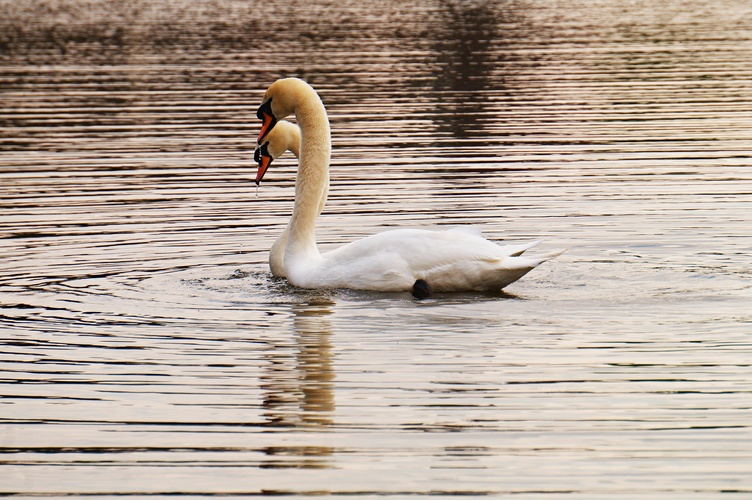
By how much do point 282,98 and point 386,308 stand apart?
2.68m

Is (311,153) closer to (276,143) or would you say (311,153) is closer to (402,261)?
(276,143)

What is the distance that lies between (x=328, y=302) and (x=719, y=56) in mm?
23550

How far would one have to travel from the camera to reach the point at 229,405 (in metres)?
8.48

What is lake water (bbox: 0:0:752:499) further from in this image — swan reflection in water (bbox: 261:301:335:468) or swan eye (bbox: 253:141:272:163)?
swan eye (bbox: 253:141:272:163)

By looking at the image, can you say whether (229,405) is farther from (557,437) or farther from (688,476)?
(688,476)

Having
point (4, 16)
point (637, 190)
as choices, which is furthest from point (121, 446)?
point (4, 16)

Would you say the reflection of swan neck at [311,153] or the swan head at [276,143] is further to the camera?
the swan head at [276,143]

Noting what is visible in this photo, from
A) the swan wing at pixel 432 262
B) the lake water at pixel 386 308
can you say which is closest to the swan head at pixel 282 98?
the lake water at pixel 386 308

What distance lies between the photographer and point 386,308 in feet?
36.1

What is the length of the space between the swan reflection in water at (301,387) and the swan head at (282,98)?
2.52 m

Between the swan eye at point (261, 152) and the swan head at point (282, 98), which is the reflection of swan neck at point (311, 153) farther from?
the swan eye at point (261, 152)

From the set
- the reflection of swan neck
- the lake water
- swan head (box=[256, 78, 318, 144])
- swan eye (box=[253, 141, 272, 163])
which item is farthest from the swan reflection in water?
swan eye (box=[253, 141, 272, 163])

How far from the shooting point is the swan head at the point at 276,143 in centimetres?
1352

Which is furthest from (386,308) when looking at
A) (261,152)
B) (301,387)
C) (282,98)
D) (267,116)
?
(261,152)
